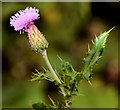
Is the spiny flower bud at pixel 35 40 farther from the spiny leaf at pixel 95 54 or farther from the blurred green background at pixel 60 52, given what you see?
the blurred green background at pixel 60 52

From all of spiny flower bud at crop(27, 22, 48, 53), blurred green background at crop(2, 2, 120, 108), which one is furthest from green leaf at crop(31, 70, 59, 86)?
blurred green background at crop(2, 2, 120, 108)

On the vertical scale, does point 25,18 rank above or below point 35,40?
above

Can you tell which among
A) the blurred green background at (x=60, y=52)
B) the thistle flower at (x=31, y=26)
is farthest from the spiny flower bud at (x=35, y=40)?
the blurred green background at (x=60, y=52)

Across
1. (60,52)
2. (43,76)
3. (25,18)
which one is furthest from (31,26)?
(60,52)

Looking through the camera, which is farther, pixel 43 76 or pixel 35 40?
pixel 35 40

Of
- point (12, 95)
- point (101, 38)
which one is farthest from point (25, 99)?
point (101, 38)

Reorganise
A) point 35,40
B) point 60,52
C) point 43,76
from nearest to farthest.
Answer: point 43,76, point 35,40, point 60,52

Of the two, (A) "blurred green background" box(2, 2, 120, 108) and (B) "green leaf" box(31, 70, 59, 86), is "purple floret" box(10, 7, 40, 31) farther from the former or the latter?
(A) "blurred green background" box(2, 2, 120, 108)

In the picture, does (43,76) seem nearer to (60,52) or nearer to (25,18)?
(25,18)
